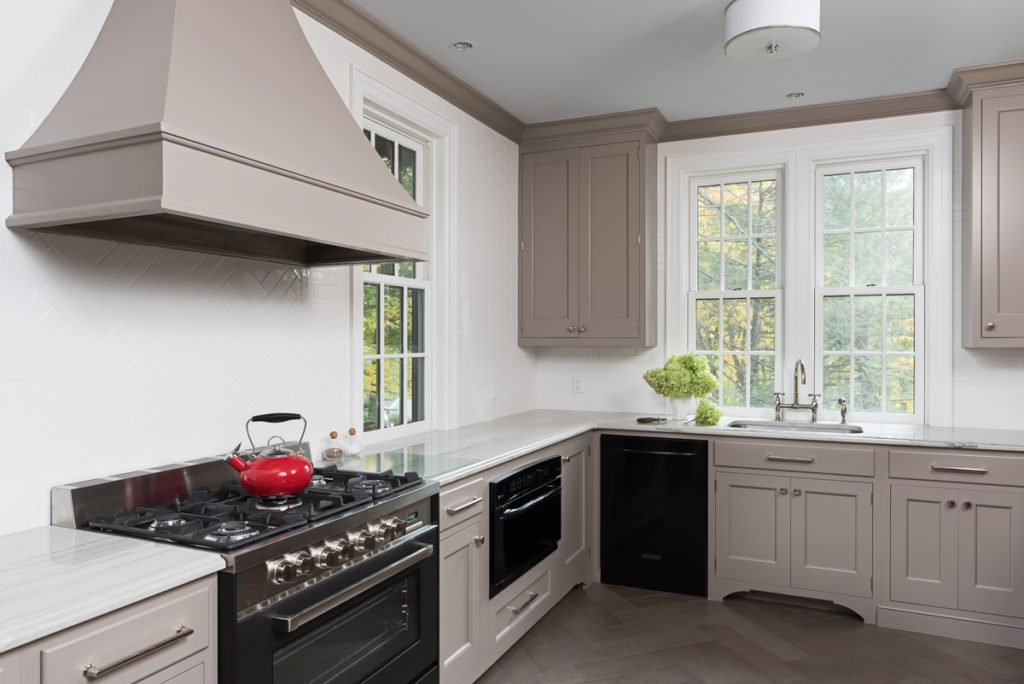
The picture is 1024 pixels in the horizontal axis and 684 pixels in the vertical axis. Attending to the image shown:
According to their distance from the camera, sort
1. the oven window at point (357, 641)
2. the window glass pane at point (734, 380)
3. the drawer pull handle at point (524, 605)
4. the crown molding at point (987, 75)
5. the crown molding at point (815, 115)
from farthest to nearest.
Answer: the window glass pane at point (734, 380)
the crown molding at point (815, 115)
the crown molding at point (987, 75)
the drawer pull handle at point (524, 605)
the oven window at point (357, 641)

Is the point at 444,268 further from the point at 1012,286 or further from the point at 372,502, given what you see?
the point at 1012,286

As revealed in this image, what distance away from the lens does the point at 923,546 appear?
3.41 m

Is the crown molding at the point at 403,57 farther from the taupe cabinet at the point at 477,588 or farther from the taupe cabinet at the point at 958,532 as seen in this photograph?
the taupe cabinet at the point at 958,532

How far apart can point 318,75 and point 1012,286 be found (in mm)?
3453

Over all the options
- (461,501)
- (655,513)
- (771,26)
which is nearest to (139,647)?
(461,501)

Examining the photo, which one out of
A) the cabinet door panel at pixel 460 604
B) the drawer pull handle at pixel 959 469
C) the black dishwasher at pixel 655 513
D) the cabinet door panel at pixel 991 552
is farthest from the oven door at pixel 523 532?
the cabinet door panel at pixel 991 552

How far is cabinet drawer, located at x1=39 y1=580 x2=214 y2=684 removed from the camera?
4.15 ft

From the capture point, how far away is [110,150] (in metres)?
1.61

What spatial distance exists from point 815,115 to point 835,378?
1.55 metres

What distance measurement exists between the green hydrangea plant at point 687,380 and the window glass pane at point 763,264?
69 centimetres

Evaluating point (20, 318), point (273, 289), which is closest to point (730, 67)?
point (273, 289)

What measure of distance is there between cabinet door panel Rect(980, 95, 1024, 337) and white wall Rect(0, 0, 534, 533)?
3066 millimetres

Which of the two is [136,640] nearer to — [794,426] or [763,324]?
[794,426]

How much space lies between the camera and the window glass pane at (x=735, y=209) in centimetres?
449
